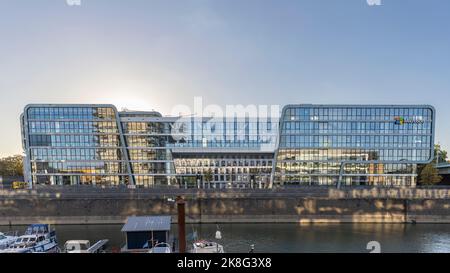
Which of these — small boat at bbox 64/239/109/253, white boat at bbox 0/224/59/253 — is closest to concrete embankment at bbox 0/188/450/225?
white boat at bbox 0/224/59/253

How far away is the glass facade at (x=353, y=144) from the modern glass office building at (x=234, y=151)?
0.08m

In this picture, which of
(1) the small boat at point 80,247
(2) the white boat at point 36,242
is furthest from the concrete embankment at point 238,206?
(1) the small boat at point 80,247

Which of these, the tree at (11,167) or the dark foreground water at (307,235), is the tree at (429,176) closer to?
the dark foreground water at (307,235)

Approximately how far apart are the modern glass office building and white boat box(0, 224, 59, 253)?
1009 cm

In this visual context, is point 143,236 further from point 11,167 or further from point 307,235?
point 11,167

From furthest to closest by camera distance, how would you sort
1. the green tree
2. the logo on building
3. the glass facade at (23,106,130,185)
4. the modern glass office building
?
the green tree < the logo on building < the modern glass office building < the glass facade at (23,106,130,185)

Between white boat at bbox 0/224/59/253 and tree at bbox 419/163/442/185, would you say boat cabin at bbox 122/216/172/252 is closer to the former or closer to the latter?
white boat at bbox 0/224/59/253

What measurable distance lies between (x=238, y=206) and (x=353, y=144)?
12.8 metres

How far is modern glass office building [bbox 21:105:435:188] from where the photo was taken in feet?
60.6

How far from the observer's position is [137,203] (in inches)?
519

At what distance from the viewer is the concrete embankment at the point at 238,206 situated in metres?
12.8
